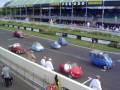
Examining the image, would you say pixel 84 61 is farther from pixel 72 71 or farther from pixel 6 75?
pixel 6 75

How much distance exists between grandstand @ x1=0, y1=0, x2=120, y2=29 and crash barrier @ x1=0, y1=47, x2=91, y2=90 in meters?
35.7

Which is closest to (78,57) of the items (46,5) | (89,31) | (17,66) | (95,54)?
(95,54)

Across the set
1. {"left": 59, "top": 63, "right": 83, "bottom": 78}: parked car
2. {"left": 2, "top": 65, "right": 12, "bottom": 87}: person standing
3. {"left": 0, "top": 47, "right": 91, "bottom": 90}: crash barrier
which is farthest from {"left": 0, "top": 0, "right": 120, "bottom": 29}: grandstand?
{"left": 2, "top": 65, "right": 12, "bottom": 87}: person standing

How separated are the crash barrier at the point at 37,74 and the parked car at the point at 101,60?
25.9 ft

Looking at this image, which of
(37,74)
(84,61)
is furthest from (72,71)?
(84,61)

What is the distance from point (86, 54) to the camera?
113 ft

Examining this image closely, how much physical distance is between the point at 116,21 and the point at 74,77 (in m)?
38.1

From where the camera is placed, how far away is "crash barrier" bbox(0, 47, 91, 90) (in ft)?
54.4

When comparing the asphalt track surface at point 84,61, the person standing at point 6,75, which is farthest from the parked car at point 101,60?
the person standing at point 6,75

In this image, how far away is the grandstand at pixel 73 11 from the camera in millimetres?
62188

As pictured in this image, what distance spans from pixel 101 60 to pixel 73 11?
5109cm

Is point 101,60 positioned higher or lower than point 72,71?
higher

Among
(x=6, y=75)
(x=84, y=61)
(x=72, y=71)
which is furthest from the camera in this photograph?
(x=84, y=61)

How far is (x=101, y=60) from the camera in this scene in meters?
26.8
